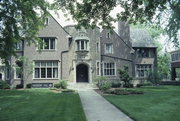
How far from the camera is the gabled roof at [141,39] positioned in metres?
37.0

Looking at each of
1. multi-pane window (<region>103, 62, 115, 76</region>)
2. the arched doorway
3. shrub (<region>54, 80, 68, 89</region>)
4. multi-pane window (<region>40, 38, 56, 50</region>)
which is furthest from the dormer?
shrub (<region>54, 80, 68, 89</region>)

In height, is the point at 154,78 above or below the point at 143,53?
below

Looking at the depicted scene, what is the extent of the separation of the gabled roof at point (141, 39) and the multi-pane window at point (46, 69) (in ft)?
49.0

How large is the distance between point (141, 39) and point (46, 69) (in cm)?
1858

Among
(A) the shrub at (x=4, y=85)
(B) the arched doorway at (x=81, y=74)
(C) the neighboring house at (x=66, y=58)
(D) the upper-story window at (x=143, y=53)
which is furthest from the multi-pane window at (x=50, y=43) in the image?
(D) the upper-story window at (x=143, y=53)

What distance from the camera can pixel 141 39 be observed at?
38094 millimetres

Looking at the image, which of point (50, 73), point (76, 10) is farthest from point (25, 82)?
point (76, 10)

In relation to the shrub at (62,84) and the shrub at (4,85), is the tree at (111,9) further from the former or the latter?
the shrub at (4,85)

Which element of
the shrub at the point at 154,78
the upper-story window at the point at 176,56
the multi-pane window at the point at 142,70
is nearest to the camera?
the shrub at the point at 154,78

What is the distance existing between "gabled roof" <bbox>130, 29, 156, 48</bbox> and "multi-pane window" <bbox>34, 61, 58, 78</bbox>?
14942 mm

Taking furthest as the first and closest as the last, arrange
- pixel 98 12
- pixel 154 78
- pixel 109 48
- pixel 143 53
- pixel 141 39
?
pixel 141 39
pixel 143 53
pixel 109 48
pixel 154 78
pixel 98 12

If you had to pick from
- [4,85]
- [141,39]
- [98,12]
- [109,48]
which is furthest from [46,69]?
[98,12]

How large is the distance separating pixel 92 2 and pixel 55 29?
2254 centimetres

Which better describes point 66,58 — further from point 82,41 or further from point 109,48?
point 109,48
